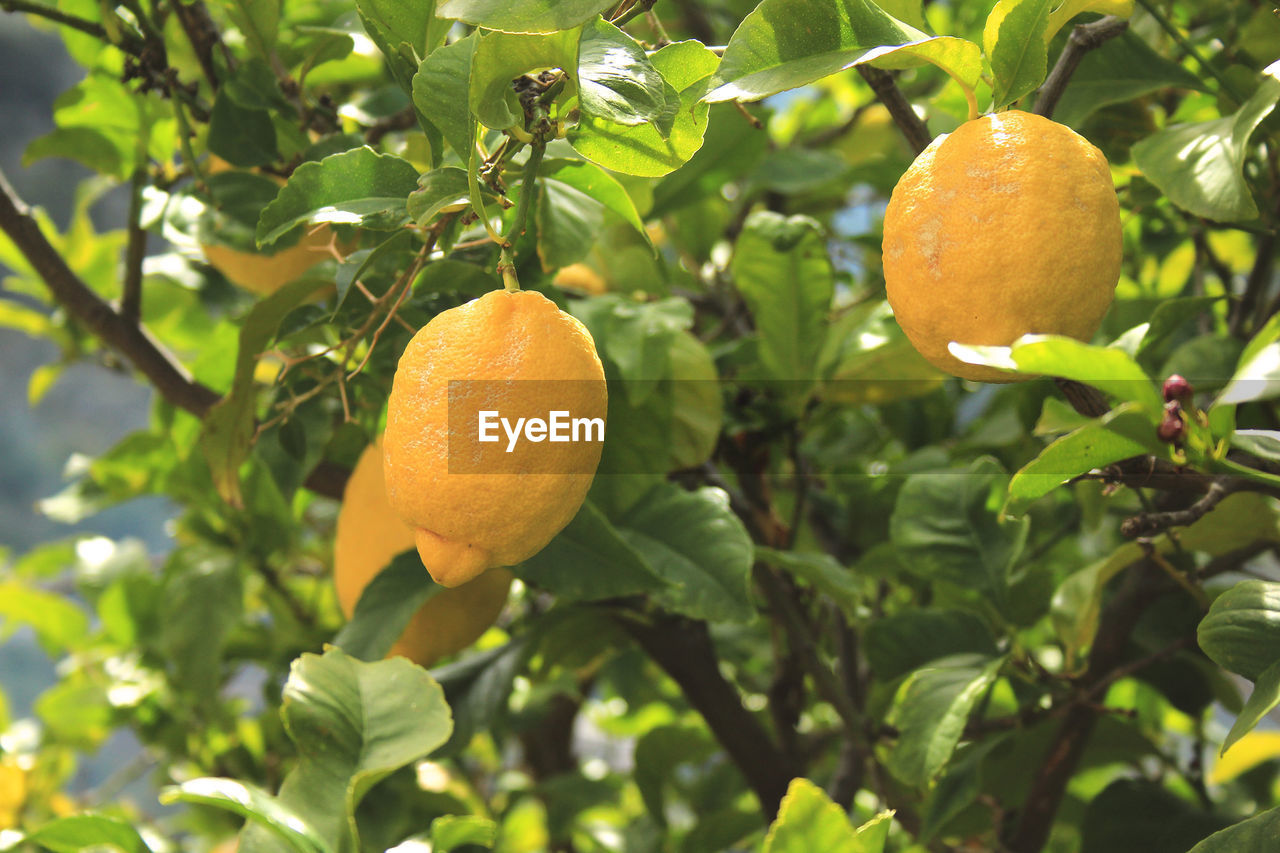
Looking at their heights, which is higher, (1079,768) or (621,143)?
(621,143)

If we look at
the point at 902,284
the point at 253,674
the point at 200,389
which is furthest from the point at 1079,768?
the point at 253,674

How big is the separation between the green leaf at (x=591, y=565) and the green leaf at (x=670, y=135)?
0.73 feet

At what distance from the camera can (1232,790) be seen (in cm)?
101

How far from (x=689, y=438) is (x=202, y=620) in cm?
46

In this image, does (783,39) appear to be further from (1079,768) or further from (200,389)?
(1079,768)

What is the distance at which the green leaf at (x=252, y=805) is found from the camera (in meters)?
0.39

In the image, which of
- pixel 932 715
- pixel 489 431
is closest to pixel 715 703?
pixel 932 715

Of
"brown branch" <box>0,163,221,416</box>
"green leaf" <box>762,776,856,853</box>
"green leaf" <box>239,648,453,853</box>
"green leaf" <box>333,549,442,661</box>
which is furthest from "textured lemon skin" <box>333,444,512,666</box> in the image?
"green leaf" <box>762,776,856,853</box>

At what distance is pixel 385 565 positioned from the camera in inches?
24.6

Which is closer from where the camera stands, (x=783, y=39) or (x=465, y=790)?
(x=783, y=39)

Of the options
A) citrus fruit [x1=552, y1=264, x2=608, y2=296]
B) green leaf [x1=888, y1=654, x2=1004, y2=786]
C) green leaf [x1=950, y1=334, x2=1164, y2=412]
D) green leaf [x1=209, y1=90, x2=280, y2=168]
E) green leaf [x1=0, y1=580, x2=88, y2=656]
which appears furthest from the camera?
green leaf [x1=0, y1=580, x2=88, y2=656]

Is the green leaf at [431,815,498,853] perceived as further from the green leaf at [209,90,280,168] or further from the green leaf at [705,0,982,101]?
the green leaf at [209,90,280,168]

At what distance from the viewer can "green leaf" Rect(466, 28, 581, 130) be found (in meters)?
0.34

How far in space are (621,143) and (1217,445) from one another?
0.26m
